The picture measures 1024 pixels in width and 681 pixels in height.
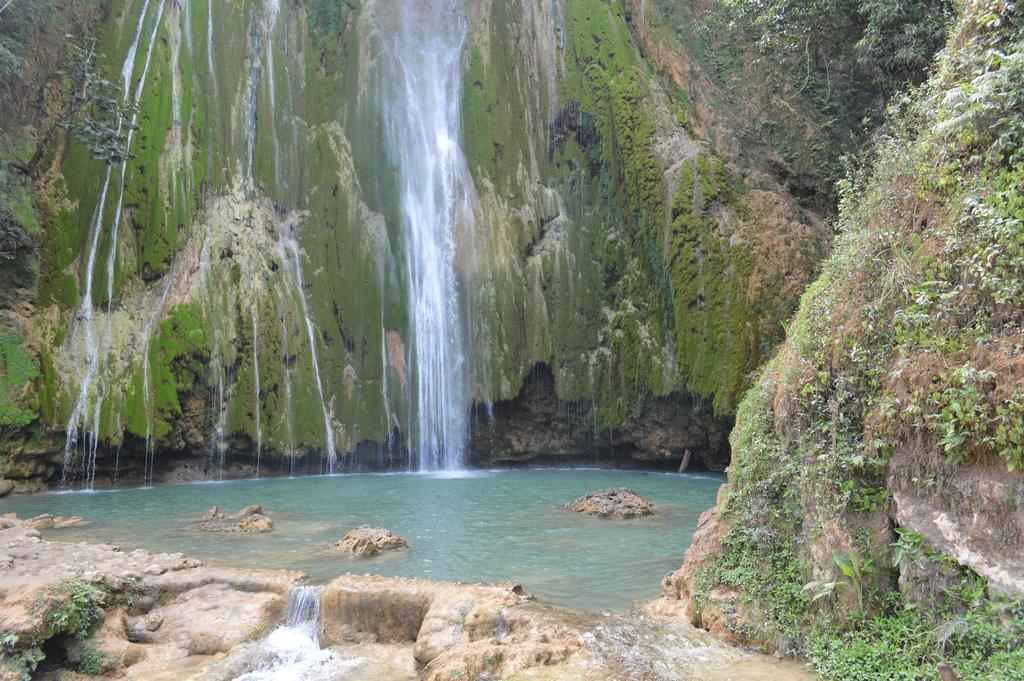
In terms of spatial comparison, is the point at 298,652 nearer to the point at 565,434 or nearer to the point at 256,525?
the point at 256,525

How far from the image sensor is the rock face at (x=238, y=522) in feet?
35.0

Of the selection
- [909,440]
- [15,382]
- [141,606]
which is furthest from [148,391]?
[909,440]

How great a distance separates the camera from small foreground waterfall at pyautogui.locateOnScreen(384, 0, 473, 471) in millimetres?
19719

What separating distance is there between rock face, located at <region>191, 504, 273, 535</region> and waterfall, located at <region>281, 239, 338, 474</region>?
6.92 m

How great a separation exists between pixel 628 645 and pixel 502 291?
15567 mm

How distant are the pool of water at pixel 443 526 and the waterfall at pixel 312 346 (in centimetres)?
161

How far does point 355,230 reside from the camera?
68.5 ft

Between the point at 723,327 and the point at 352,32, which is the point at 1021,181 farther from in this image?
the point at 352,32

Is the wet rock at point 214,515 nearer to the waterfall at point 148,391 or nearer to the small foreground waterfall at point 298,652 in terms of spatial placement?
the small foreground waterfall at point 298,652

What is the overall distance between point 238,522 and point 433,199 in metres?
12.6

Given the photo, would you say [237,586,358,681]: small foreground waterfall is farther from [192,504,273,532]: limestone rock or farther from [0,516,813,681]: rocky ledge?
[192,504,273,532]: limestone rock

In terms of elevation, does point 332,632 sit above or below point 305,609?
below

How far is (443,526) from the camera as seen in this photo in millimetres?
11008

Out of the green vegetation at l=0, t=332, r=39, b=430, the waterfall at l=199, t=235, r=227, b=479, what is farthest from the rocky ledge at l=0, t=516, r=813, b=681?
the waterfall at l=199, t=235, r=227, b=479
